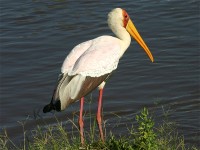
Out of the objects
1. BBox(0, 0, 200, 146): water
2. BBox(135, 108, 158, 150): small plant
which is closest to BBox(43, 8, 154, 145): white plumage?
BBox(0, 0, 200, 146): water

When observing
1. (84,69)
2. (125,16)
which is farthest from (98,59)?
(125,16)

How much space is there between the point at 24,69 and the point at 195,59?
2.40 m

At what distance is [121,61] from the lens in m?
10.2

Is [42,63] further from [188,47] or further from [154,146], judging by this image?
[154,146]

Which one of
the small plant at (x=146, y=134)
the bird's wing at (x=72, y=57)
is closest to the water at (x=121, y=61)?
the bird's wing at (x=72, y=57)

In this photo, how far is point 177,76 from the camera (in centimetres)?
962

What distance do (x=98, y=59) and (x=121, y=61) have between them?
10.9 feet

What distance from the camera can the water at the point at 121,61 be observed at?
880 cm

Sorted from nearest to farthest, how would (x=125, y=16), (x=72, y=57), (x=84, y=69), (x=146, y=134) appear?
(x=146, y=134), (x=84, y=69), (x=72, y=57), (x=125, y=16)

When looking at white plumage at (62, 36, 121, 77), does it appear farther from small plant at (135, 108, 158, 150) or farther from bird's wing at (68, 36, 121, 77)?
small plant at (135, 108, 158, 150)

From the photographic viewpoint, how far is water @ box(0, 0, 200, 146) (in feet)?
28.9

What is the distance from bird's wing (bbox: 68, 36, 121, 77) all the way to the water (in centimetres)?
105

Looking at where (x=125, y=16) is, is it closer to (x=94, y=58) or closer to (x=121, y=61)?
(x=94, y=58)

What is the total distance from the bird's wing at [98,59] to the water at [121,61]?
1.05m
